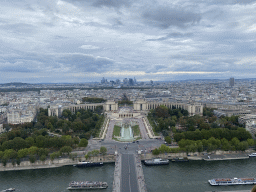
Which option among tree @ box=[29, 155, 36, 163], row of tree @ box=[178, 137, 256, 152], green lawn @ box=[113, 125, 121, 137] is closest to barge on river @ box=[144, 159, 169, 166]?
row of tree @ box=[178, 137, 256, 152]

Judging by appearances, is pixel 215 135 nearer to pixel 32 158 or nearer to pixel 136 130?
pixel 136 130

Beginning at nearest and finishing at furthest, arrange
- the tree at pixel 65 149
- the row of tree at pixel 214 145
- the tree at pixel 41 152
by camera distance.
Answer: the tree at pixel 41 152, the tree at pixel 65 149, the row of tree at pixel 214 145

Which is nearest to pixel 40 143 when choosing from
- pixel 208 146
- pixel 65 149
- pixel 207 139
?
pixel 65 149

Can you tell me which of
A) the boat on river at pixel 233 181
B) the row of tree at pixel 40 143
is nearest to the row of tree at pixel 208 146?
the boat on river at pixel 233 181

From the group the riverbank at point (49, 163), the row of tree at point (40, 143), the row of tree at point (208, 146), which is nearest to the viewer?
the riverbank at point (49, 163)

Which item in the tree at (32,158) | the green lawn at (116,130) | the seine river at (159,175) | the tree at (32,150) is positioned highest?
the tree at (32,150)

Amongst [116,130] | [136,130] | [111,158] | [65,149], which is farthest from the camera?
[116,130]

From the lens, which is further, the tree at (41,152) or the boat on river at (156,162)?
the tree at (41,152)

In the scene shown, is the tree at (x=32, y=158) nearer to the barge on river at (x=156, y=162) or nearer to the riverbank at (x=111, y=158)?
the riverbank at (x=111, y=158)

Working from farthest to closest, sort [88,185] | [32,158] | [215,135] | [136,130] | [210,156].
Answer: [136,130], [215,135], [210,156], [32,158], [88,185]
